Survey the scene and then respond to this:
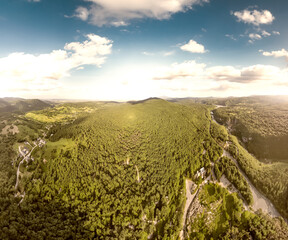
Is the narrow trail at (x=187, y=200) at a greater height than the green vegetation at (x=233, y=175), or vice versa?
the green vegetation at (x=233, y=175)

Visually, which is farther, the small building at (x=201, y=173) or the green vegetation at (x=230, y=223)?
the small building at (x=201, y=173)

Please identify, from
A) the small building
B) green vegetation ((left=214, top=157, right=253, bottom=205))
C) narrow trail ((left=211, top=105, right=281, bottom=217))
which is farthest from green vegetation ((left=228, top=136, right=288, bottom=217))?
the small building

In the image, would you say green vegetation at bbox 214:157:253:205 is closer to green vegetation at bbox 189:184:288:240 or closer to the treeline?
green vegetation at bbox 189:184:288:240

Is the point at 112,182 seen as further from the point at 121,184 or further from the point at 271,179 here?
the point at 271,179

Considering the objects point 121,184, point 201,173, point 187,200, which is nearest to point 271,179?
point 201,173

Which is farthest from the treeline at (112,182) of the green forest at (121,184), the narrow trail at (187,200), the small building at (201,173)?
the narrow trail at (187,200)

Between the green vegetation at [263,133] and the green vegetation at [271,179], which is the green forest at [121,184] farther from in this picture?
the green vegetation at [263,133]
